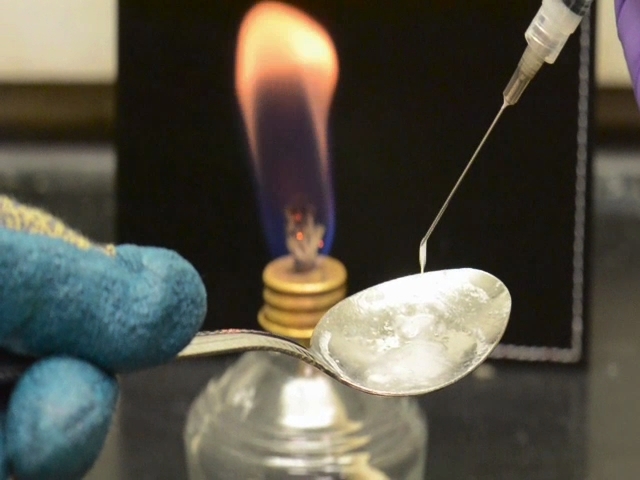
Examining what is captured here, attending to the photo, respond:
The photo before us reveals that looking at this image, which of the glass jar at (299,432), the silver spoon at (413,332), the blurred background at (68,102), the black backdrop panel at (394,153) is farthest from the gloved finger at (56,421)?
the blurred background at (68,102)

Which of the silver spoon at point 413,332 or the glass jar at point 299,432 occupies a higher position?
the silver spoon at point 413,332

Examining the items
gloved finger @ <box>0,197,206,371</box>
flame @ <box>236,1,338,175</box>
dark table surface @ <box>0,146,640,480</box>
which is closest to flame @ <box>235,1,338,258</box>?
flame @ <box>236,1,338,175</box>

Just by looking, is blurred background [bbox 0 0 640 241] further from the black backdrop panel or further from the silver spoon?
the silver spoon

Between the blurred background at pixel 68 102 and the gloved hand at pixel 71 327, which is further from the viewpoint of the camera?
the blurred background at pixel 68 102

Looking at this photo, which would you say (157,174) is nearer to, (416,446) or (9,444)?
(416,446)

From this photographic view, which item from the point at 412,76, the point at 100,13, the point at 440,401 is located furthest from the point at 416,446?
the point at 100,13

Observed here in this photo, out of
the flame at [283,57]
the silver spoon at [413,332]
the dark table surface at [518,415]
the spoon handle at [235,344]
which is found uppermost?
the flame at [283,57]

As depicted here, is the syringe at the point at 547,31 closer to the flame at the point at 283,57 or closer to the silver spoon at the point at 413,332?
the silver spoon at the point at 413,332
